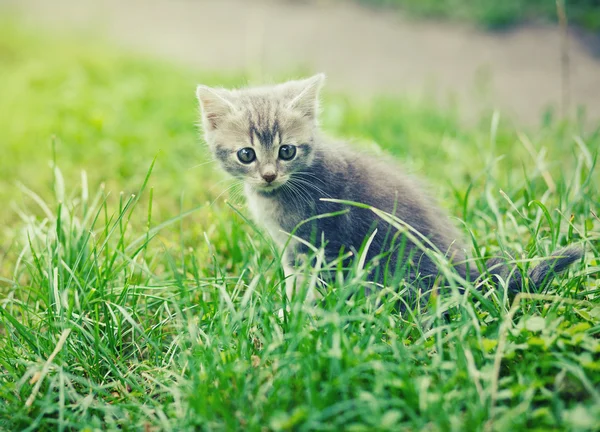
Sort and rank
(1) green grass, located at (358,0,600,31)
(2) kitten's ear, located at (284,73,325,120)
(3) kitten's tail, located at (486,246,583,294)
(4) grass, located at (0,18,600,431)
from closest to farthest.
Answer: (4) grass, located at (0,18,600,431) → (3) kitten's tail, located at (486,246,583,294) → (2) kitten's ear, located at (284,73,325,120) → (1) green grass, located at (358,0,600,31)

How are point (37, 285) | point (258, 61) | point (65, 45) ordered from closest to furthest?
point (37, 285), point (258, 61), point (65, 45)

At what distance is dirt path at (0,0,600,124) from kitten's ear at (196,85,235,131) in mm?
3039

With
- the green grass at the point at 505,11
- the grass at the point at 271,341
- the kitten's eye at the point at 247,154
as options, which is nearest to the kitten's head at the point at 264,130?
the kitten's eye at the point at 247,154

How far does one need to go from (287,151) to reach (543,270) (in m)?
1.39

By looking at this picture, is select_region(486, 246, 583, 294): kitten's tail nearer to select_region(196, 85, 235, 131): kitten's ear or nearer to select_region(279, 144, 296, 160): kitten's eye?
select_region(279, 144, 296, 160): kitten's eye

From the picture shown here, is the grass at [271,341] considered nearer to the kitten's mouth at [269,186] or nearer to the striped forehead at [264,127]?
the kitten's mouth at [269,186]

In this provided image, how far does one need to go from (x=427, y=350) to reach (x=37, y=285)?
2045 millimetres

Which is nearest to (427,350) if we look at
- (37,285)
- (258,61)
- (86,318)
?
(86,318)

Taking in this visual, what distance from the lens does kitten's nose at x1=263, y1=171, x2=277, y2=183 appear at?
282 centimetres

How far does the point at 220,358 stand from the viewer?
215cm

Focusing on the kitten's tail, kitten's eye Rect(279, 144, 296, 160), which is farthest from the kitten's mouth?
the kitten's tail

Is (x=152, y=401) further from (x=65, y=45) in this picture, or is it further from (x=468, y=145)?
(x=65, y=45)

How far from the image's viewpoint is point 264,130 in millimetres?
2887

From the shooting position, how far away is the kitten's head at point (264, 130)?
2885mm
